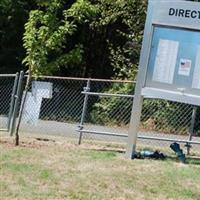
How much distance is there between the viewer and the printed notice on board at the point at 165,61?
1049cm

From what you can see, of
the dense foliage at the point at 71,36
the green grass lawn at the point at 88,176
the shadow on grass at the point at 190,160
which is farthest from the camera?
the dense foliage at the point at 71,36

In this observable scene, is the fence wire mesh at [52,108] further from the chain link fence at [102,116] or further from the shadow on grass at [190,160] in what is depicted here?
the shadow on grass at [190,160]

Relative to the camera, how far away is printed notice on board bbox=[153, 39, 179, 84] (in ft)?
34.4

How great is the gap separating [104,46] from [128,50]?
5392 millimetres

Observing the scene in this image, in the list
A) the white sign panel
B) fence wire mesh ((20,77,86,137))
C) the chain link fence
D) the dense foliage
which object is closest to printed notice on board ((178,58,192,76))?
the chain link fence

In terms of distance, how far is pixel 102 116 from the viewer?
17.6 meters

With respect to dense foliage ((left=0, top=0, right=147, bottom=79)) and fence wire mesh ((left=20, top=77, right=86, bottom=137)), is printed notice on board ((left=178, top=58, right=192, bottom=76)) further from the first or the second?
fence wire mesh ((left=20, top=77, right=86, bottom=137))

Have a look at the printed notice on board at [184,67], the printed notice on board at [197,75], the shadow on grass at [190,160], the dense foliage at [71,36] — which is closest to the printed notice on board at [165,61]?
the printed notice on board at [184,67]

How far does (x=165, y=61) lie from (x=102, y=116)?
7204 mm

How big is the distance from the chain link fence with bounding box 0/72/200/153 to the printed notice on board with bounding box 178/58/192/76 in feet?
7.21

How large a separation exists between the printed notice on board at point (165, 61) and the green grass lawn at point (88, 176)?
4.74ft

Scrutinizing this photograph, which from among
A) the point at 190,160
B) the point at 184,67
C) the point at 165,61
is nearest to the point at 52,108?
the point at 190,160

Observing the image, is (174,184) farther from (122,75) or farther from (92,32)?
(92,32)

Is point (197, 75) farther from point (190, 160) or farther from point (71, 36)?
point (71, 36)
